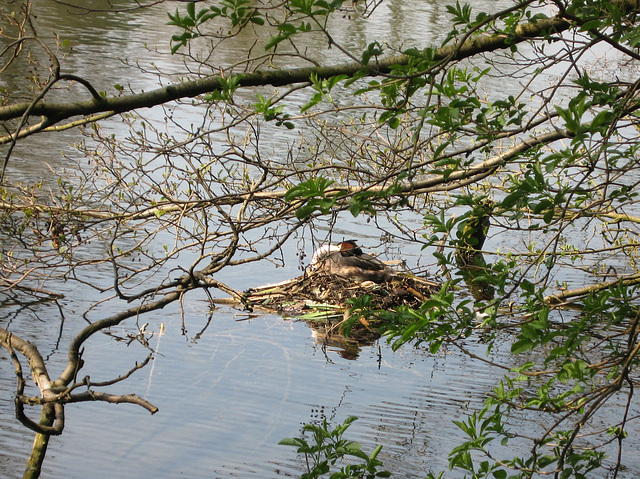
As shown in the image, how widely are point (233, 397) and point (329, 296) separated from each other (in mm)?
1999

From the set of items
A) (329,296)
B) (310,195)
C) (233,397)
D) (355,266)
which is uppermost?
(355,266)

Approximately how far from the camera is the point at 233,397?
549cm

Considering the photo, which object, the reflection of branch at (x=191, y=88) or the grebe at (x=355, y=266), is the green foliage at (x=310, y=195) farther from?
the grebe at (x=355, y=266)

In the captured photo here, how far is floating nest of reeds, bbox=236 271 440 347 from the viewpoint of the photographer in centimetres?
704

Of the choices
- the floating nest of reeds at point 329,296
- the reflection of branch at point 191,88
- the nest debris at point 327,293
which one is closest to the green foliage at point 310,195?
the reflection of branch at point 191,88

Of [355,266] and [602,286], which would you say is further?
[355,266]

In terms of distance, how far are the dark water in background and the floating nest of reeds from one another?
232mm

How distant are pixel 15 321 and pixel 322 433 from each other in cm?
410

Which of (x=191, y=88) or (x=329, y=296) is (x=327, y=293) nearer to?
(x=329, y=296)

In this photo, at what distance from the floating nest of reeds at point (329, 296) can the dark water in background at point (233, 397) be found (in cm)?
23

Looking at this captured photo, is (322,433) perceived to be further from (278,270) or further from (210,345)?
(278,270)

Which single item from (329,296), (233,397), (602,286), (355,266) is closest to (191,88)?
(233,397)

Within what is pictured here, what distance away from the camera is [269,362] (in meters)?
6.11

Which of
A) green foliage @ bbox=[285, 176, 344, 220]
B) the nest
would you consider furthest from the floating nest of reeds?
green foliage @ bbox=[285, 176, 344, 220]
